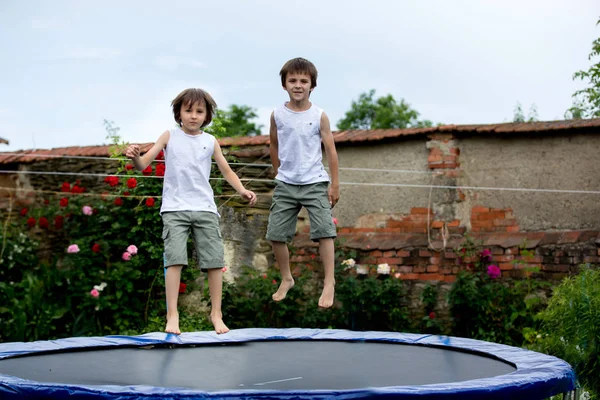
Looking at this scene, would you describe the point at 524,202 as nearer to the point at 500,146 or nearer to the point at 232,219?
the point at 500,146

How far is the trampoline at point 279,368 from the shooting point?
101 inches

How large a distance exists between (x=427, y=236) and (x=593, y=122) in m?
1.28

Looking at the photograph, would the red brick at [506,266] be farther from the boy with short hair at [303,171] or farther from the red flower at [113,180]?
the red flower at [113,180]

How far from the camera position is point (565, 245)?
5129 mm

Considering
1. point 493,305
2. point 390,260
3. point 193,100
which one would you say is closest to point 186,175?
point 193,100

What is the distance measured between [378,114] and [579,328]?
10233 mm

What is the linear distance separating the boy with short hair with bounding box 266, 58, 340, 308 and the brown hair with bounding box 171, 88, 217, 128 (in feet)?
0.99

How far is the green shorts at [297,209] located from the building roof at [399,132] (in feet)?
4.95

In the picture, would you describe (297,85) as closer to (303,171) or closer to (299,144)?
(299,144)

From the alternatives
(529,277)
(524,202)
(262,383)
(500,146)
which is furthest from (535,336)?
(262,383)

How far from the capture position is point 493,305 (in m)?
5.18

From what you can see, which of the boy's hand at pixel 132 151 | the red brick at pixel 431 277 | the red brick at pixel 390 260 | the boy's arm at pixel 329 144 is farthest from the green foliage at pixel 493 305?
the boy's hand at pixel 132 151

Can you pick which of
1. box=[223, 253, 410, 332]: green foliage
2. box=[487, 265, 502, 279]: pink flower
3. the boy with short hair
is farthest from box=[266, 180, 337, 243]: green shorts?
box=[487, 265, 502, 279]: pink flower

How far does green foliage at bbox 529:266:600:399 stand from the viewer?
4020 mm
